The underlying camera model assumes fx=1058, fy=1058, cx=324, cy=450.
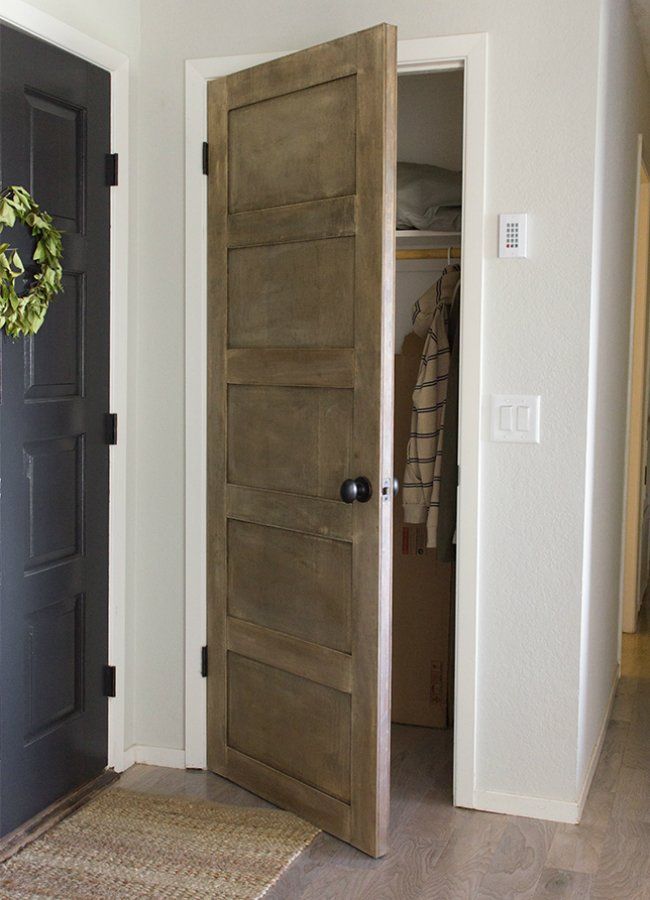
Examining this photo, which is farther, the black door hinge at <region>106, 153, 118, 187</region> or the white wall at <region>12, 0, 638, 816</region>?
the black door hinge at <region>106, 153, 118, 187</region>

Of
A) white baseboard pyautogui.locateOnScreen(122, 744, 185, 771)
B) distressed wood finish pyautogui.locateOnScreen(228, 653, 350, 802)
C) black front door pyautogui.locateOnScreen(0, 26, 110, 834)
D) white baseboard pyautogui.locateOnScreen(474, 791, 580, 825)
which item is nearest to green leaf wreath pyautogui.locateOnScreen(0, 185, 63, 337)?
black front door pyautogui.locateOnScreen(0, 26, 110, 834)

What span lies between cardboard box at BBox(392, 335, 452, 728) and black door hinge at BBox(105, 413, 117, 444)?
112 cm

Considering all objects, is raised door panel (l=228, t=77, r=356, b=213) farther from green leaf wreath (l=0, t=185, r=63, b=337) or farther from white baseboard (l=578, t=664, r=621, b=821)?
white baseboard (l=578, t=664, r=621, b=821)

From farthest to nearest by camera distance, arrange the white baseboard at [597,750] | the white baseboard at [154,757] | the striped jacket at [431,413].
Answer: the striped jacket at [431,413], the white baseboard at [154,757], the white baseboard at [597,750]

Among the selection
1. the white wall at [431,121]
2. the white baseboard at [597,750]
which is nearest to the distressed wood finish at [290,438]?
the white baseboard at [597,750]

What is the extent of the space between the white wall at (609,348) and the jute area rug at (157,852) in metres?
0.95

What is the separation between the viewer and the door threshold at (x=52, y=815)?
2830 mm

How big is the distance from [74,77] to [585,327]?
1.61 metres

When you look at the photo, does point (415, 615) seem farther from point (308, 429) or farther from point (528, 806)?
point (308, 429)

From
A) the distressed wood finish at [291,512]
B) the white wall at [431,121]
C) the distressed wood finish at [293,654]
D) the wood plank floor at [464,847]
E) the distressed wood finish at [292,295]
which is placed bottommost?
the wood plank floor at [464,847]

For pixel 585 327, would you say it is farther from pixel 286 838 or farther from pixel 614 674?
pixel 614 674

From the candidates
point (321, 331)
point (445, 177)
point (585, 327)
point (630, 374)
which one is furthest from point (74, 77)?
point (630, 374)

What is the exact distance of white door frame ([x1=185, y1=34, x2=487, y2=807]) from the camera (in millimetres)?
3004

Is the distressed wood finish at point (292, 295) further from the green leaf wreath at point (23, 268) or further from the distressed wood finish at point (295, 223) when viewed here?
the green leaf wreath at point (23, 268)
